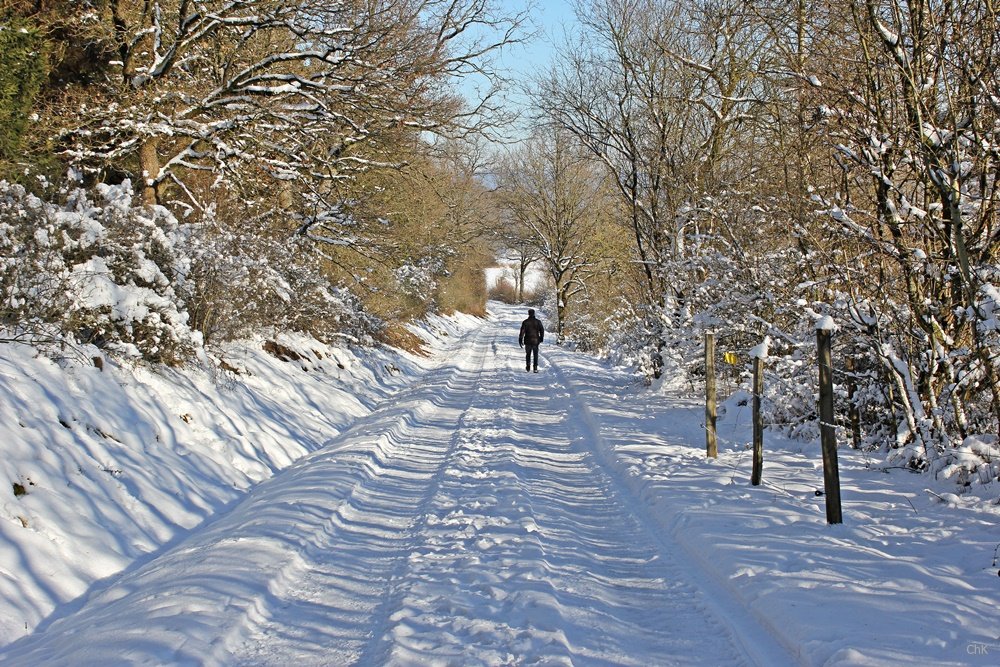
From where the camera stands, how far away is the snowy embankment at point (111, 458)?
15.8 feet

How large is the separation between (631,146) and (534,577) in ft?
43.3

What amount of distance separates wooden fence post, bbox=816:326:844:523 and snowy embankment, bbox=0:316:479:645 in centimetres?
577

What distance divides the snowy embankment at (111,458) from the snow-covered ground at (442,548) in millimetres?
24

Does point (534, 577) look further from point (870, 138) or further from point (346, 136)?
point (346, 136)

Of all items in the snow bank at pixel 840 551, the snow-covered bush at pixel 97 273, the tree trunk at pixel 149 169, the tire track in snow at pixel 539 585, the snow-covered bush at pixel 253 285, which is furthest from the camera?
the tree trunk at pixel 149 169

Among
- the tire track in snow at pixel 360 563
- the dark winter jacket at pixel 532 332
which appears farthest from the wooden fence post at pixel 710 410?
the dark winter jacket at pixel 532 332

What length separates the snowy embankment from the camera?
4.81 m

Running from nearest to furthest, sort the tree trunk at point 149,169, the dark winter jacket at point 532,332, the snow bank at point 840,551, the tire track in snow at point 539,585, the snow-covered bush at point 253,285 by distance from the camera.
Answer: the snow bank at point 840,551 < the tire track in snow at point 539,585 < the snow-covered bush at point 253,285 < the tree trunk at point 149,169 < the dark winter jacket at point 532,332

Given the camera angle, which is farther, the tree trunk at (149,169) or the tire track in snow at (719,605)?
the tree trunk at (149,169)

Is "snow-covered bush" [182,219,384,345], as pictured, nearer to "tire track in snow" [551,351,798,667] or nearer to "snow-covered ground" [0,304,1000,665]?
"snow-covered ground" [0,304,1000,665]

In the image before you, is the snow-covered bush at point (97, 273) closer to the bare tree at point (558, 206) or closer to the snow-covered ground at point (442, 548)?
the snow-covered ground at point (442, 548)

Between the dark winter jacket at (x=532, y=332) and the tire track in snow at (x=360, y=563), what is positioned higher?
the dark winter jacket at (x=532, y=332)

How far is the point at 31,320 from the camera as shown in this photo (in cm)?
679

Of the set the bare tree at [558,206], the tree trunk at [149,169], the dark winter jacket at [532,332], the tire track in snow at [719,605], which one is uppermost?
the bare tree at [558,206]
